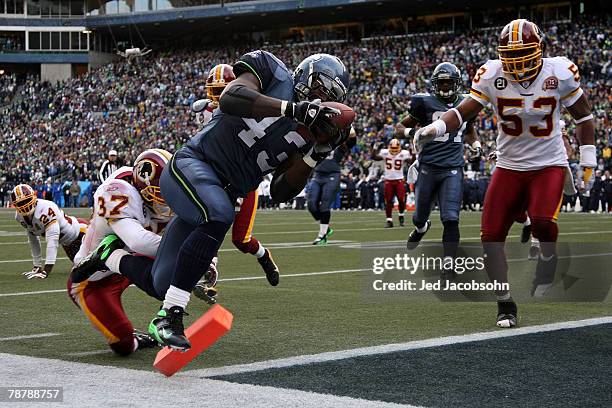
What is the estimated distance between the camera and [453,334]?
5051 mm

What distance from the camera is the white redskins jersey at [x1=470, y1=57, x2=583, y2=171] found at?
571cm

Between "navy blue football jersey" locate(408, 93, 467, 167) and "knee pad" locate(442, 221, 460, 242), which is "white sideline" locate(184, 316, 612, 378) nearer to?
"knee pad" locate(442, 221, 460, 242)

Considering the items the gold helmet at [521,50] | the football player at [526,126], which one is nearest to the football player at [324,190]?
the football player at [526,126]

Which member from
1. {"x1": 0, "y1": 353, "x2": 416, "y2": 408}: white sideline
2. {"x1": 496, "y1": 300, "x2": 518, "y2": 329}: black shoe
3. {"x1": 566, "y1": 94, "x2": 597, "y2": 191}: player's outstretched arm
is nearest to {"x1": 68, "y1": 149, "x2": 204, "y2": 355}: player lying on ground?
{"x1": 0, "y1": 353, "x2": 416, "y2": 408}: white sideline

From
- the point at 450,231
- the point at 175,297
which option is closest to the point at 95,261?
the point at 175,297

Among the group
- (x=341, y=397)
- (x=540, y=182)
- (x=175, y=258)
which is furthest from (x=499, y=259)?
(x=341, y=397)

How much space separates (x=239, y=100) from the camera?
4.21 metres

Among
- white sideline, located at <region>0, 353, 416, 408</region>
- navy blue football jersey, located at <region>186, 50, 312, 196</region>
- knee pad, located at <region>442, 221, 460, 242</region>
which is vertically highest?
navy blue football jersey, located at <region>186, 50, 312, 196</region>

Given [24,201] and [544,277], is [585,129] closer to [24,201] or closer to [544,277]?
[544,277]

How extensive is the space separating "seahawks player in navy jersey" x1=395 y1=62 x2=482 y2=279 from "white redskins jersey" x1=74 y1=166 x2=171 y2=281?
376 cm

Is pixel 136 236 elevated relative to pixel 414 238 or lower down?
elevated

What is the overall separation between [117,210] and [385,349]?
5.30ft

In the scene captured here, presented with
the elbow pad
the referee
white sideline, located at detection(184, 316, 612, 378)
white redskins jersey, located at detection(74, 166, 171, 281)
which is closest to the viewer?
white sideline, located at detection(184, 316, 612, 378)

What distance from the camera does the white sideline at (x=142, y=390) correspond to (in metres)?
3.38
